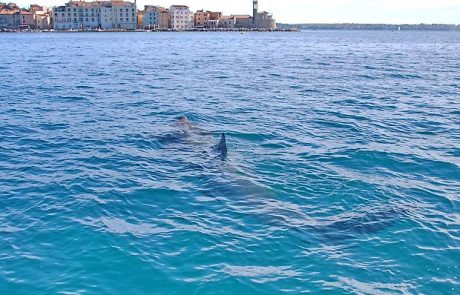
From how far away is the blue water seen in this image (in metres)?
10.6

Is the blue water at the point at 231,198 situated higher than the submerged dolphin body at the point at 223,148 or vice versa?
the submerged dolphin body at the point at 223,148

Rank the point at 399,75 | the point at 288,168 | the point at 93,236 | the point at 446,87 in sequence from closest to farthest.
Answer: the point at 93,236 → the point at 288,168 → the point at 446,87 → the point at 399,75

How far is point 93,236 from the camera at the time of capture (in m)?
12.3

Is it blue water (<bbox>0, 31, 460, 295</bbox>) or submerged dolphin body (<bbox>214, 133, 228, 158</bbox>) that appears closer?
blue water (<bbox>0, 31, 460, 295</bbox>)

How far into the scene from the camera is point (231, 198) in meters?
15.0

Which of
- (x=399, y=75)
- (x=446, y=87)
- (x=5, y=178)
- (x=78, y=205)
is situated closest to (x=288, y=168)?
(x=78, y=205)

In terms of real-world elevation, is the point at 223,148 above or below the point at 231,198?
above

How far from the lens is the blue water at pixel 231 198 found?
10.6m

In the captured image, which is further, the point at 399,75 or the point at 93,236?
the point at 399,75

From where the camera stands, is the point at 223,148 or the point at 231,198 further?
the point at 223,148

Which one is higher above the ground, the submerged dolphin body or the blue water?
the submerged dolphin body

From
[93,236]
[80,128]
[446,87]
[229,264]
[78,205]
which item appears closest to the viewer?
[229,264]

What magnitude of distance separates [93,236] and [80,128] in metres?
13.1

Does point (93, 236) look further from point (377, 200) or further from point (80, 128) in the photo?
point (80, 128)
